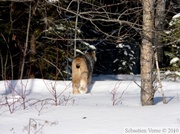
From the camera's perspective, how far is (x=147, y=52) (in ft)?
21.9

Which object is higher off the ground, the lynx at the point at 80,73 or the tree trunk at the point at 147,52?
the tree trunk at the point at 147,52

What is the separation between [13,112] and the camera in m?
5.58

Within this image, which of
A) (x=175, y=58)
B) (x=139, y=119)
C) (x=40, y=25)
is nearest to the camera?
(x=139, y=119)

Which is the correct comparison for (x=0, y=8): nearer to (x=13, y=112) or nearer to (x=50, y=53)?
(x=50, y=53)

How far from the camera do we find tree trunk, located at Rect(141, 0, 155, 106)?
21.5 ft

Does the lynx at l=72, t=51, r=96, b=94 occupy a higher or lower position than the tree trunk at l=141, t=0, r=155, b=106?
lower

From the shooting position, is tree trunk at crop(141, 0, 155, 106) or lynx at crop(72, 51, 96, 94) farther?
lynx at crop(72, 51, 96, 94)

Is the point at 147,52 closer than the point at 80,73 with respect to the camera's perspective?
Yes

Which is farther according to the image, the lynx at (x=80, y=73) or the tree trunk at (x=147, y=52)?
the lynx at (x=80, y=73)

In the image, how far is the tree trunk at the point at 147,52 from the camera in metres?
6.57

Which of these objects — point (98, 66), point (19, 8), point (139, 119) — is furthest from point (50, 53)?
point (139, 119)

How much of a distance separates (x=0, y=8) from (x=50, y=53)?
2374 mm

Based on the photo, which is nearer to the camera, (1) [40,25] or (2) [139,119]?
(2) [139,119]

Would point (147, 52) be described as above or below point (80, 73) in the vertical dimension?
above
